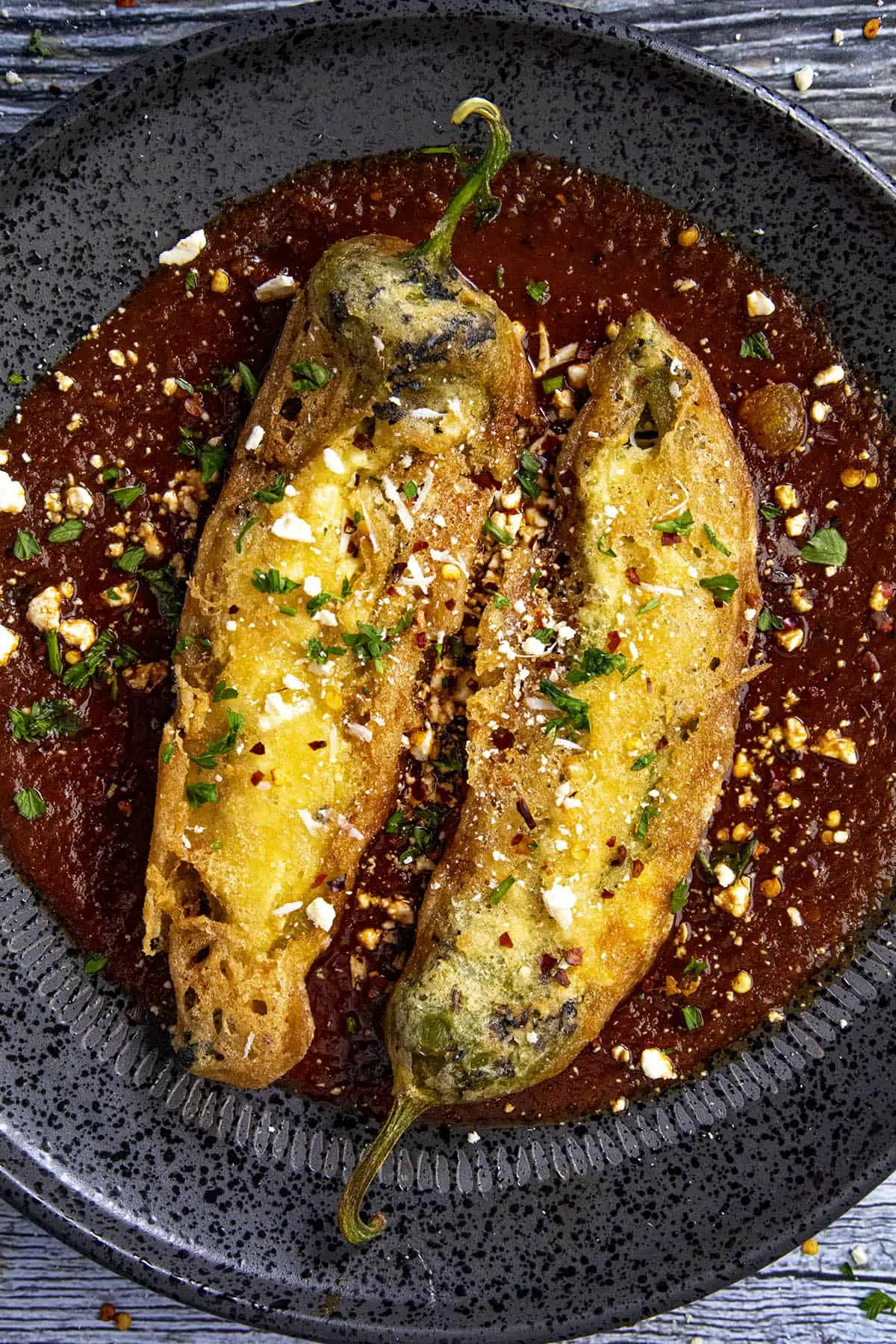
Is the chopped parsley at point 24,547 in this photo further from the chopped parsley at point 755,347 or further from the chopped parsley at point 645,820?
the chopped parsley at point 755,347

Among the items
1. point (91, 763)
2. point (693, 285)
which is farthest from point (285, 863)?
point (693, 285)

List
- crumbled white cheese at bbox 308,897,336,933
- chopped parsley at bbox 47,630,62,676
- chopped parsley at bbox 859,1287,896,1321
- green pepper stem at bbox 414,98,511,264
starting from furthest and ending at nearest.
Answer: chopped parsley at bbox 859,1287,896,1321 → chopped parsley at bbox 47,630,62,676 → crumbled white cheese at bbox 308,897,336,933 → green pepper stem at bbox 414,98,511,264

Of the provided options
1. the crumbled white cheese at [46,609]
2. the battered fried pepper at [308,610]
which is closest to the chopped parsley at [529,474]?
the battered fried pepper at [308,610]

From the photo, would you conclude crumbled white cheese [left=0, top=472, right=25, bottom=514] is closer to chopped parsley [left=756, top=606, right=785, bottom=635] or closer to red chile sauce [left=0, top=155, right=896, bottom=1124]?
red chile sauce [left=0, top=155, right=896, bottom=1124]

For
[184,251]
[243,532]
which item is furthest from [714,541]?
[184,251]

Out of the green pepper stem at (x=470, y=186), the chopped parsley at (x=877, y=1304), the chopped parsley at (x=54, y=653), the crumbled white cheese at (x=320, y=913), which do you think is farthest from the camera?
the chopped parsley at (x=877, y=1304)

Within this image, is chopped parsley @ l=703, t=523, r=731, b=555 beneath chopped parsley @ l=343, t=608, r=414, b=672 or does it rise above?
above

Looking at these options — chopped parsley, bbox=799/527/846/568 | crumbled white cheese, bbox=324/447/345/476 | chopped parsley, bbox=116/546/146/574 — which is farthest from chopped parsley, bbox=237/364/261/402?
chopped parsley, bbox=799/527/846/568
